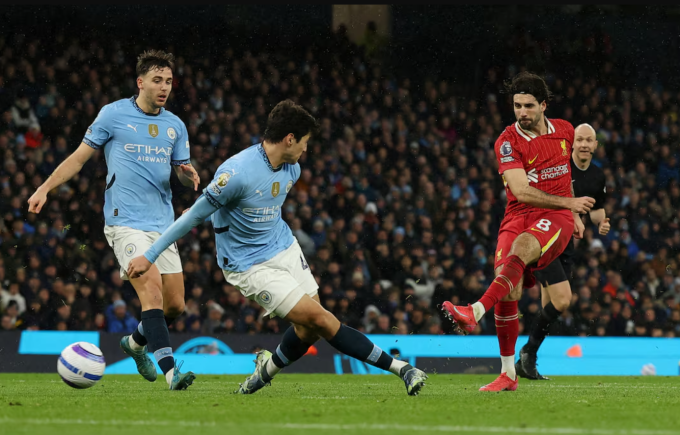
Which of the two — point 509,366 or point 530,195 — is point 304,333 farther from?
point 530,195

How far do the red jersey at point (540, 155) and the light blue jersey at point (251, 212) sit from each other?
182 centimetres

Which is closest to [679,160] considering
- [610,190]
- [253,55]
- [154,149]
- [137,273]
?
[610,190]

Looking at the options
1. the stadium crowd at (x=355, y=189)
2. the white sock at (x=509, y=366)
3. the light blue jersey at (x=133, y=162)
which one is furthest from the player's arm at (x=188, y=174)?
the stadium crowd at (x=355, y=189)

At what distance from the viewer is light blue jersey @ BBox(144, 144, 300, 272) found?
638cm

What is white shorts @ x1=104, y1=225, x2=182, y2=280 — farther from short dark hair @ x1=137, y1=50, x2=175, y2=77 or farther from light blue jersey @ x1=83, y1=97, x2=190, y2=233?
short dark hair @ x1=137, y1=50, x2=175, y2=77

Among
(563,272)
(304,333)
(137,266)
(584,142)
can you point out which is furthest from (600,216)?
(137,266)

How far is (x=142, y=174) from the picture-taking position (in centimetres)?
784

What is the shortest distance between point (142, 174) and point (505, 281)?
9.70 feet

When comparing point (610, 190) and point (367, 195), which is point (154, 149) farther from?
point (610, 190)

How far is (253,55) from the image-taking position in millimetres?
19547

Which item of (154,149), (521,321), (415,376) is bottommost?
(521,321)

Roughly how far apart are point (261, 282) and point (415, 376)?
119 cm

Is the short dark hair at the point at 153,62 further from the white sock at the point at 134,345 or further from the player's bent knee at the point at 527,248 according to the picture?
the player's bent knee at the point at 527,248

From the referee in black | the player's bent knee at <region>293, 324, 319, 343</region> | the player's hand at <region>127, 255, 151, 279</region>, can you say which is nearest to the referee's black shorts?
the referee in black
